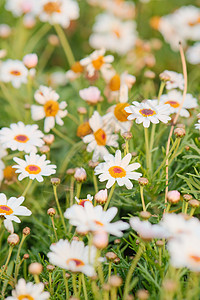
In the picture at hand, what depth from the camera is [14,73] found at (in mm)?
1506

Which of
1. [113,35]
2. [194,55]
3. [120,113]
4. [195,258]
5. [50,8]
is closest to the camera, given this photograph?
[195,258]

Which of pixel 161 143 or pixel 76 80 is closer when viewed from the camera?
pixel 161 143

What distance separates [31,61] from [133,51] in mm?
821

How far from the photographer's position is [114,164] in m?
1.04

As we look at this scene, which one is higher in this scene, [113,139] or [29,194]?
[113,139]

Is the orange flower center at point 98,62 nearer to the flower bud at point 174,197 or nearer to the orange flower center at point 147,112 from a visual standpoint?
the orange flower center at point 147,112

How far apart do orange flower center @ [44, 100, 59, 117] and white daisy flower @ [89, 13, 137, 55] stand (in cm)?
78

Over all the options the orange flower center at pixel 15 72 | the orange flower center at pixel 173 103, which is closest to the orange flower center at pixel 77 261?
the orange flower center at pixel 173 103

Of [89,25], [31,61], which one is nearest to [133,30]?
[89,25]

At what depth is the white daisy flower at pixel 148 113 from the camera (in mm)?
1026

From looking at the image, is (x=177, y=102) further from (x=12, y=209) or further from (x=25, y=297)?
(x=25, y=297)

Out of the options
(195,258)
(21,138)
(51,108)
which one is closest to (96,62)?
(51,108)

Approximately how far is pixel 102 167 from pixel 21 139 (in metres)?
0.32

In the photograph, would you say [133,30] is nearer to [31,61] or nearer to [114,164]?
[31,61]
